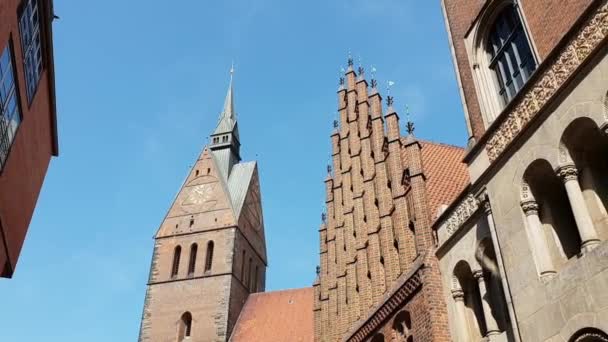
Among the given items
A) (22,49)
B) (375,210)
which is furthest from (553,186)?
(22,49)

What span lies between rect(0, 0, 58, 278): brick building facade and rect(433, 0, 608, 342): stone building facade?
8.10 metres

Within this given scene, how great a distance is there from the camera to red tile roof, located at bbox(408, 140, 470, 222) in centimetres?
1214

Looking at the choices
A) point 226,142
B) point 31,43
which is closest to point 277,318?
point 226,142

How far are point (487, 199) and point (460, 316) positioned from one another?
2647 millimetres

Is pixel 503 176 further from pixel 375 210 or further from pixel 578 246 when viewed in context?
pixel 375 210

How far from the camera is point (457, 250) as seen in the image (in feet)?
32.3

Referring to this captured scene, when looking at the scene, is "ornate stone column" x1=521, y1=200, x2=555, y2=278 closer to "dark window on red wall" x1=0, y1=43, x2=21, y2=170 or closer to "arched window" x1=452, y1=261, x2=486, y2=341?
"arched window" x1=452, y1=261, x2=486, y2=341

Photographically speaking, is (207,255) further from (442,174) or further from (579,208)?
(579,208)

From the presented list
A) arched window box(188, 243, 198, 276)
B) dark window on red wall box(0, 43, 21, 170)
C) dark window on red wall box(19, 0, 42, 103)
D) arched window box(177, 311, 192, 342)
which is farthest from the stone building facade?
arched window box(188, 243, 198, 276)

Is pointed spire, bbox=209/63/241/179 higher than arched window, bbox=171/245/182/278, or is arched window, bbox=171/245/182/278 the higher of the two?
pointed spire, bbox=209/63/241/179

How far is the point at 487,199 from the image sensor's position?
8016mm

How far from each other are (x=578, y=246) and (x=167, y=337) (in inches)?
1071

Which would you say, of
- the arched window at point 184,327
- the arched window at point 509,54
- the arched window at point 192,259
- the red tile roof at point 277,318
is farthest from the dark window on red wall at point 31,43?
the arched window at point 192,259

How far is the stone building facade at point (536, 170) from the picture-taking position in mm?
6098
